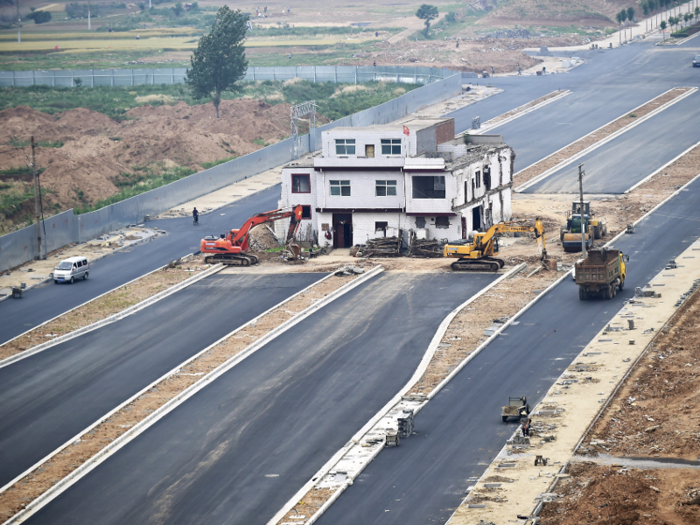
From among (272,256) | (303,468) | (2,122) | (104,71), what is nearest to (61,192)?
(272,256)

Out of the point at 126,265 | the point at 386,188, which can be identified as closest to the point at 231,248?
the point at 126,265

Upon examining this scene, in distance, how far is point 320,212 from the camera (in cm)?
8688

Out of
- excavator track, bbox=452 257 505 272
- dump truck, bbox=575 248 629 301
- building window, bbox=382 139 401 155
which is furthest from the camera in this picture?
building window, bbox=382 139 401 155

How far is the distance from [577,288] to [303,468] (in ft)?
99.5

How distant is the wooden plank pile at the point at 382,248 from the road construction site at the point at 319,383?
1518 mm

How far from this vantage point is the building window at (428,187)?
8400cm

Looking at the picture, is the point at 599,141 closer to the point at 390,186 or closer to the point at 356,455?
the point at 390,186

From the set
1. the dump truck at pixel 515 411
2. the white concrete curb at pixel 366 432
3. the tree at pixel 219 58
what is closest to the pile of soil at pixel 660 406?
the dump truck at pixel 515 411

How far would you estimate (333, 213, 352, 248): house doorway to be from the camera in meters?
86.8

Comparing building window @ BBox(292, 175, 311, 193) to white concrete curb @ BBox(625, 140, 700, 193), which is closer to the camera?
building window @ BBox(292, 175, 311, 193)

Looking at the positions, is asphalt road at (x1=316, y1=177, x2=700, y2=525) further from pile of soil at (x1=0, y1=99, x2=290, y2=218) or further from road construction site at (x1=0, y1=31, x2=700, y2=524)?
pile of soil at (x1=0, y1=99, x2=290, y2=218)

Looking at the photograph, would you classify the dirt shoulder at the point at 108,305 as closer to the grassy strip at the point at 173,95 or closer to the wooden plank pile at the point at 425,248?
the wooden plank pile at the point at 425,248

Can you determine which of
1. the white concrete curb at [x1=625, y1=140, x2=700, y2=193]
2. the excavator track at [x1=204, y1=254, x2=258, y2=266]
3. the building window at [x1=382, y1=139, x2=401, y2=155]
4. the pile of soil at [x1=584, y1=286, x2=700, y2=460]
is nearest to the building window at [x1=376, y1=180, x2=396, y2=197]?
the building window at [x1=382, y1=139, x2=401, y2=155]

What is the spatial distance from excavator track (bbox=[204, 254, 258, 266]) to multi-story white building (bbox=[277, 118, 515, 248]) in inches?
241
